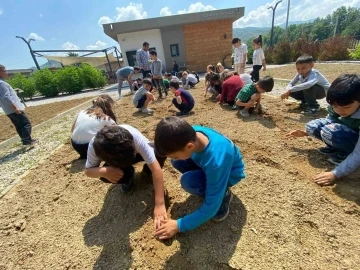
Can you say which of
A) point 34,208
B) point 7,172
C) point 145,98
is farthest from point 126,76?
point 34,208

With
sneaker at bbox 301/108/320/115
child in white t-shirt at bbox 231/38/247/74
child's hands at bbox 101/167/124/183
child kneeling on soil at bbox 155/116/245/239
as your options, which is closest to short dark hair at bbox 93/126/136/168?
child's hands at bbox 101/167/124/183

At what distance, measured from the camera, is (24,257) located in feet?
5.59

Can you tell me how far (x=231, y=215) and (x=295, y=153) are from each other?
1.28 m

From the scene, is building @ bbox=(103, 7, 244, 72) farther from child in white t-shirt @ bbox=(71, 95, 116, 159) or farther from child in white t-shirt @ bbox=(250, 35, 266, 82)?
child in white t-shirt @ bbox=(71, 95, 116, 159)

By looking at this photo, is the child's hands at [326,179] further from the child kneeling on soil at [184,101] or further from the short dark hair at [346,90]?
the child kneeling on soil at [184,101]

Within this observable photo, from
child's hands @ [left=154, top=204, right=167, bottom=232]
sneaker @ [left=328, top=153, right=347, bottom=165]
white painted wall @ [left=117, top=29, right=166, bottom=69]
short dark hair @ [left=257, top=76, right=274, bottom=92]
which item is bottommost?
sneaker @ [left=328, top=153, right=347, bottom=165]

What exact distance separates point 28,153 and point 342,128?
15.6 ft

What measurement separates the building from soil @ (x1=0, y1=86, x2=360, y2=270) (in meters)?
14.2

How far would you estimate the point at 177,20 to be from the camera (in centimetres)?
1454

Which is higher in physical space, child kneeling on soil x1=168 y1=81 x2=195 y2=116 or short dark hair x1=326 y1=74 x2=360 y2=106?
short dark hair x1=326 y1=74 x2=360 y2=106

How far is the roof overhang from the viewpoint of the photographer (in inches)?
556

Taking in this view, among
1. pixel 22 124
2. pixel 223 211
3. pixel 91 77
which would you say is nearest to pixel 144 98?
pixel 22 124

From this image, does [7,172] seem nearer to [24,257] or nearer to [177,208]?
[24,257]

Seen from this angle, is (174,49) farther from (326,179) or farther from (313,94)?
(326,179)
